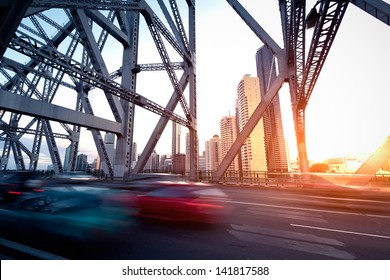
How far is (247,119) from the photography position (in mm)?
84188

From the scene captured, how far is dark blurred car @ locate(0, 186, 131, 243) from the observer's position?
4398 mm

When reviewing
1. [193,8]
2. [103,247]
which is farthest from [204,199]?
[193,8]

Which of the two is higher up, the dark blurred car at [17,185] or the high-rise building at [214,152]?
the high-rise building at [214,152]

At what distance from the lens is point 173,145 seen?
443ft

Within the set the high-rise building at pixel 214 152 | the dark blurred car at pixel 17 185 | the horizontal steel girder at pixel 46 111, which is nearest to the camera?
the dark blurred car at pixel 17 185

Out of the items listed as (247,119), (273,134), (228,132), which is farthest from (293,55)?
(228,132)

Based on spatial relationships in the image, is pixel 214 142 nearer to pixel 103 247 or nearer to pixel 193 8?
pixel 193 8

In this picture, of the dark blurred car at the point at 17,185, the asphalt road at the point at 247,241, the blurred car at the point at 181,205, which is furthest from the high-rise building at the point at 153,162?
the asphalt road at the point at 247,241

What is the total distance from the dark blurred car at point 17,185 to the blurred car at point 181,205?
4326 mm

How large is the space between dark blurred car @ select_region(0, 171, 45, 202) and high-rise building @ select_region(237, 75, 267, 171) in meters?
82.3

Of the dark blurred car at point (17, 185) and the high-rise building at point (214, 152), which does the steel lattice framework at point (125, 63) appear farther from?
the high-rise building at point (214, 152)

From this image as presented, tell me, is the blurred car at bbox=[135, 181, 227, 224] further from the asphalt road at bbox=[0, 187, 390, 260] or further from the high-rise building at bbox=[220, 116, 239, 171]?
the high-rise building at bbox=[220, 116, 239, 171]

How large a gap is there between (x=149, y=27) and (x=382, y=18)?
14935 mm

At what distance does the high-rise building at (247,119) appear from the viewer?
82.9 meters
